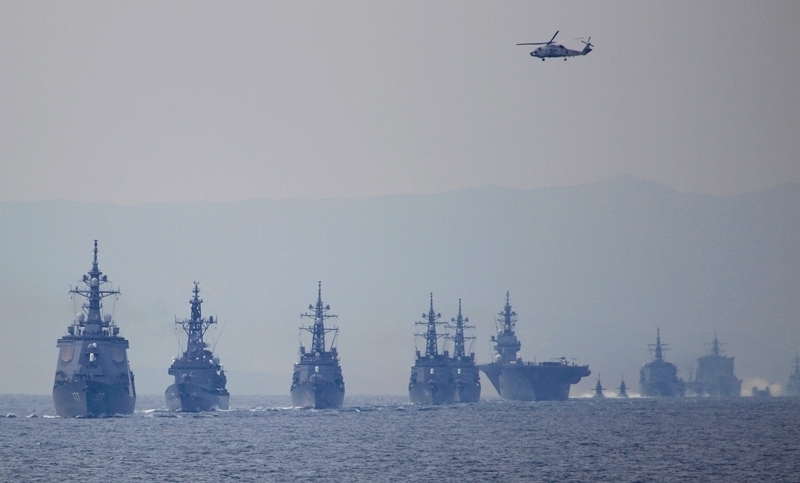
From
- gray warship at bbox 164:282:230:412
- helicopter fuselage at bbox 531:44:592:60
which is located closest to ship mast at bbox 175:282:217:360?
gray warship at bbox 164:282:230:412

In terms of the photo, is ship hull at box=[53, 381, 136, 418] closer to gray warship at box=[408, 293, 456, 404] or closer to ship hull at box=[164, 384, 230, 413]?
ship hull at box=[164, 384, 230, 413]

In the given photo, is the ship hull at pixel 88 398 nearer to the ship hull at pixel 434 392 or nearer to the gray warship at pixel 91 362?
the gray warship at pixel 91 362

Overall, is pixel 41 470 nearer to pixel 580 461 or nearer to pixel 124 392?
pixel 580 461

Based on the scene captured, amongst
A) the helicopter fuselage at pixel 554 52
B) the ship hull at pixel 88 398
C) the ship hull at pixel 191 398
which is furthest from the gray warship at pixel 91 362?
the helicopter fuselage at pixel 554 52

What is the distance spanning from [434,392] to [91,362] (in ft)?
252

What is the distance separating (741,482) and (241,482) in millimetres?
31784

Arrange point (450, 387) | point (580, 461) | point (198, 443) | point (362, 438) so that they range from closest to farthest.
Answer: point (580, 461) < point (198, 443) < point (362, 438) < point (450, 387)

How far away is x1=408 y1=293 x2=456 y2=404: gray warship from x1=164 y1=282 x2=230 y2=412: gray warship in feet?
152

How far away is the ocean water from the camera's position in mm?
84688

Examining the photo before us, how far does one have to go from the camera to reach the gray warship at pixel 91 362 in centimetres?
12719

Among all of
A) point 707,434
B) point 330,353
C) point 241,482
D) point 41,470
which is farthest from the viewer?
point 330,353

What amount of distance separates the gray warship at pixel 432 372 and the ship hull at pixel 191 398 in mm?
43900

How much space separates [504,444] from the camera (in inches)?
4392

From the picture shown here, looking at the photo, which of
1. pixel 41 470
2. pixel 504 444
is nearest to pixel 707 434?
pixel 504 444
